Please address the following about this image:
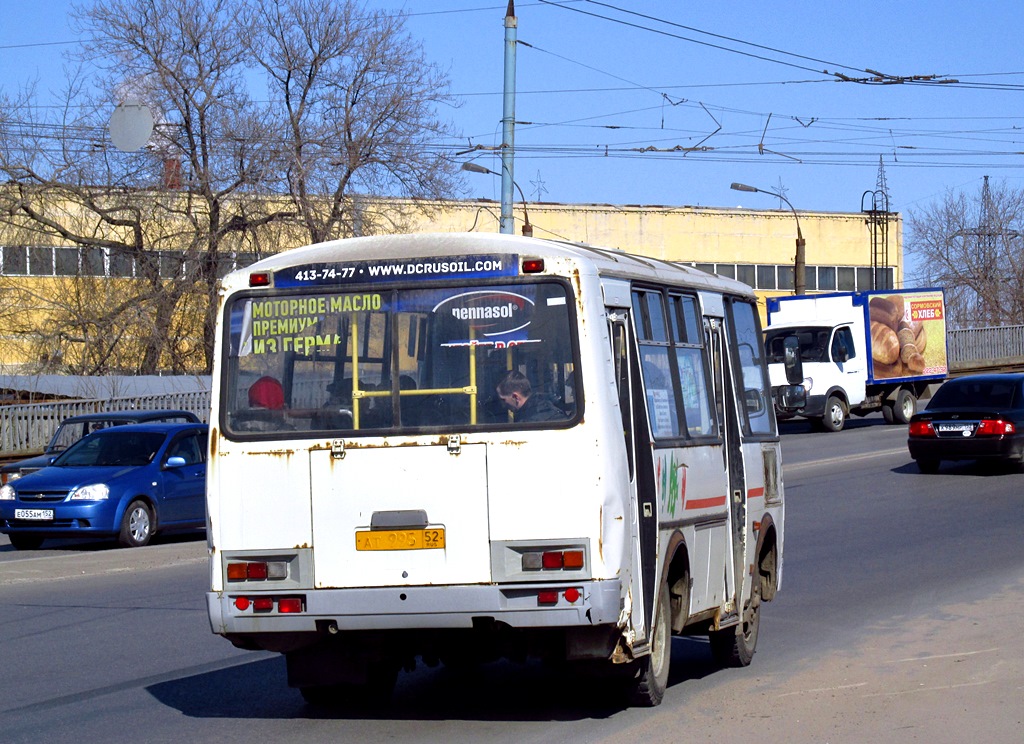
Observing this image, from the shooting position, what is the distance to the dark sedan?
861 inches

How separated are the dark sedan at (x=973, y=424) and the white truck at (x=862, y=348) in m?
9.72

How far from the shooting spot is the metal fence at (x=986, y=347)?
179ft

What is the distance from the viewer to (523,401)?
22.1 ft

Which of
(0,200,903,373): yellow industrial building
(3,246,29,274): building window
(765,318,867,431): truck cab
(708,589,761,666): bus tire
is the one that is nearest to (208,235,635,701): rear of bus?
(708,589,761,666): bus tire

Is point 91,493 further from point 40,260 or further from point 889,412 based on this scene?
point 889,412

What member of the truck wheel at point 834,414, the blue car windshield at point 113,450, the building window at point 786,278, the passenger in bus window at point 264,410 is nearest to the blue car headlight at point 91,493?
the blue car windshield at point 113,450

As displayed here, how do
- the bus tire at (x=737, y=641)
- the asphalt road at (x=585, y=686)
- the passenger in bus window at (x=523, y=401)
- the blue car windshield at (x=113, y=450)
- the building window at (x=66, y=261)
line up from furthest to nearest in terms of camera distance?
the building window at (x=66, y=261) < the blue car windshield at (x=113, y=450) < the bus tire at (x=737, y=641) < the asphalt road at (x=585, y=686) < the passenger in bus window at (x=523, y=401)

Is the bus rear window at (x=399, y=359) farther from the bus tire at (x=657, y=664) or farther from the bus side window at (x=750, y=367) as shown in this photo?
the bus side window at (x=750, y=367)

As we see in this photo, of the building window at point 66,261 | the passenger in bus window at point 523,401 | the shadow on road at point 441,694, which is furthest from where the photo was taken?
the building window at point 66,261

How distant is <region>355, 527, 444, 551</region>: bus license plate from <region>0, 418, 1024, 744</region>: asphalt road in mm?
1013

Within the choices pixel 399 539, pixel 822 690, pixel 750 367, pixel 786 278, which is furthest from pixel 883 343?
pixel 786 278

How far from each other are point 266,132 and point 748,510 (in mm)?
28424

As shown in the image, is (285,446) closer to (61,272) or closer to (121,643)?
(121,643)

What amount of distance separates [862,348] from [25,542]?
22.6 m
